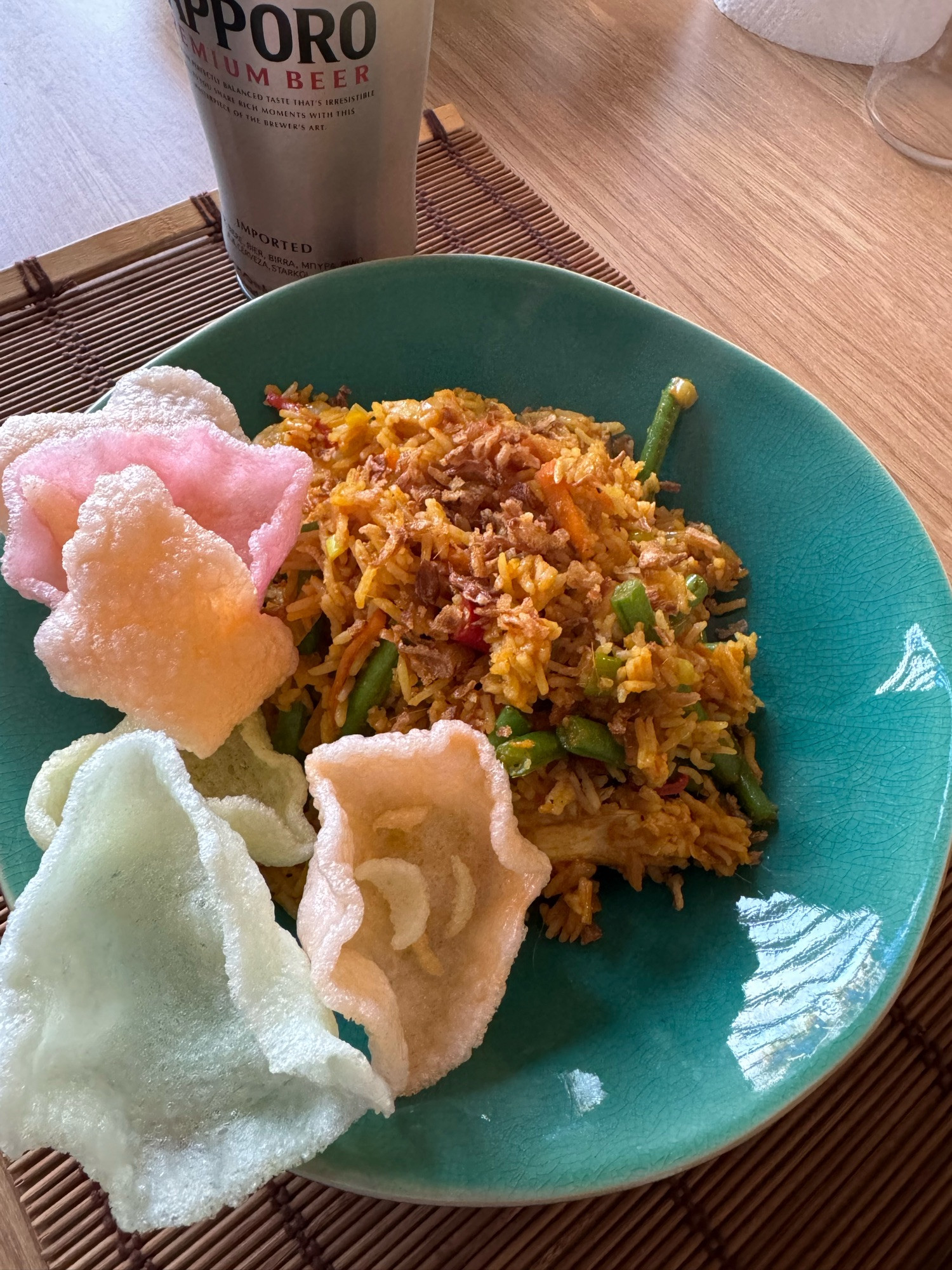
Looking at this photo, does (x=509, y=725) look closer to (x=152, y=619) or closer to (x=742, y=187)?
(x=152, y=619)

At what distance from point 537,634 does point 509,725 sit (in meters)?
0.16

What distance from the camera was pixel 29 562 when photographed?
143cm

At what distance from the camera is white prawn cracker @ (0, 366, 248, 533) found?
4.99 feet

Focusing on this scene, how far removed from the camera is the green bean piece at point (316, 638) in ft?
5.25

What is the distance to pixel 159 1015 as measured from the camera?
116 centimetres

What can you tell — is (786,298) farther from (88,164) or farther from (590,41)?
(88,164)

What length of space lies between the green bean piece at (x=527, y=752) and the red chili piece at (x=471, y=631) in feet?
0.57

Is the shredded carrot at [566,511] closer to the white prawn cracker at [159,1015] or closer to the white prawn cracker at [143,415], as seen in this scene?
the white prawn cracker at [143,415]

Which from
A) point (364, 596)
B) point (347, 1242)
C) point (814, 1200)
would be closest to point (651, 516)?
point (364, 596)

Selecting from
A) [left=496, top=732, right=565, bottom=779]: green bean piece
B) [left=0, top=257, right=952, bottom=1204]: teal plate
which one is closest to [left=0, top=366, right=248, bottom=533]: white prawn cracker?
[left=0, top=257, right=952, bottom=1204]: teal plate

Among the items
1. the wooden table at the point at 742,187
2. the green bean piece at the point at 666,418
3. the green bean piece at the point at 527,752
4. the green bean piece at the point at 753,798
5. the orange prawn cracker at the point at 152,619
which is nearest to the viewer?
the orange prawn cracker at the point at 152,619

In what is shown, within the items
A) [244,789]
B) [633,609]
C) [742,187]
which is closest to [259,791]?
[244,789]

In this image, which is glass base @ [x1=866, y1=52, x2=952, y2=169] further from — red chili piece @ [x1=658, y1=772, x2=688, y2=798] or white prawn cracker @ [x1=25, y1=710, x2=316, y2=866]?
white prawn cracker @ [x1=25, y1=710, x2=316, y2=866]

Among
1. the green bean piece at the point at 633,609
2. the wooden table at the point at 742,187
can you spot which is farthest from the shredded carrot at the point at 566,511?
the wooden table at the point at 742,187
